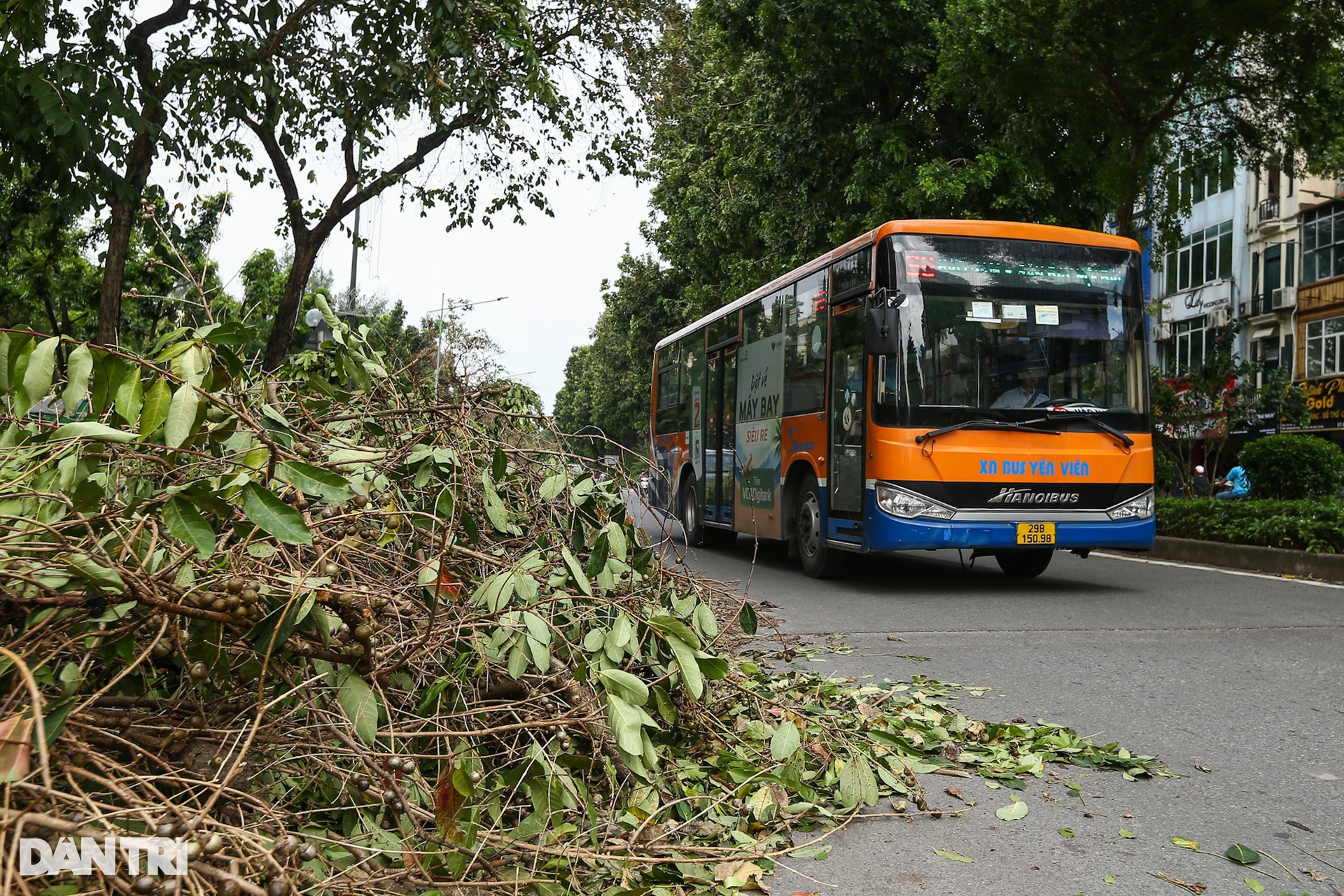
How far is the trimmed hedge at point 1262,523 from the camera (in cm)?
1114

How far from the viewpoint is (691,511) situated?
51.6 feet

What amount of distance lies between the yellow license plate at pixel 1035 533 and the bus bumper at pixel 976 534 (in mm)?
41

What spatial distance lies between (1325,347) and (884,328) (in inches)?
1198

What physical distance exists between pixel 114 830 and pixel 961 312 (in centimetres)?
826

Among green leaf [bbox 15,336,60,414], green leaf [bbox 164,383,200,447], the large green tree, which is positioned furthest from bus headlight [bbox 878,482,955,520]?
green leaf [bbox 15,336,60,414]

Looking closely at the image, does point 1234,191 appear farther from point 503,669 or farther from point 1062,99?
point 503,669

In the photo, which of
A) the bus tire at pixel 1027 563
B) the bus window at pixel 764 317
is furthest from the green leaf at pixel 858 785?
the bus window at pixel 764 317

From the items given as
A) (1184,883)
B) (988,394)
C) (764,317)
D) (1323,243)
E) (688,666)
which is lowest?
(1184,883)

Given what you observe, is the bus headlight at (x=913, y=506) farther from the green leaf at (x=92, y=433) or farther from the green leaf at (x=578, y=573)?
the green leaf at (x=92, y=433)

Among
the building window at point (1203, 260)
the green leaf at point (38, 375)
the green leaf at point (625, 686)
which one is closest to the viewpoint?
the green leaf at point (38, 375)

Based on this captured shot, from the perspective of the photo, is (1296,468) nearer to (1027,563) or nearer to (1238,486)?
(1238,486)

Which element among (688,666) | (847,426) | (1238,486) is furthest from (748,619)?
(1238,486)

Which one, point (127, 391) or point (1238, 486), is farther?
point (1238, 486)

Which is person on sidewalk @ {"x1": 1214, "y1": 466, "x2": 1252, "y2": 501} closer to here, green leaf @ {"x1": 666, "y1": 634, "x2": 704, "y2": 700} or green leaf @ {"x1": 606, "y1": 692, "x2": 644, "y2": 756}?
green leaf @ {"x1": 666, "y1": 634, "x2": 704, "y2": 700}
